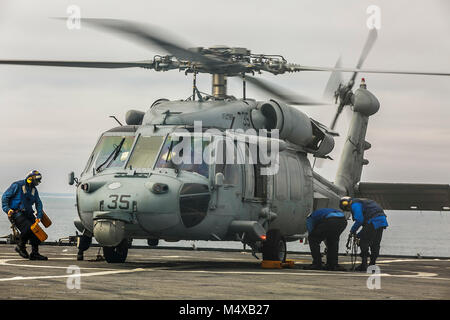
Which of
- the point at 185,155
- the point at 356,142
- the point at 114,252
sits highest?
the point at 185,155

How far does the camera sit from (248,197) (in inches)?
707

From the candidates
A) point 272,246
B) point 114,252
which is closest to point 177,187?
point 114,252

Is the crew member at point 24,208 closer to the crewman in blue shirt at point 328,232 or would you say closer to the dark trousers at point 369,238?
the crewman in blue shirt at point 328,232

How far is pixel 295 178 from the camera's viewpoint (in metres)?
20.2

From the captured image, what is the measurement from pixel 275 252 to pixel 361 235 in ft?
6.12

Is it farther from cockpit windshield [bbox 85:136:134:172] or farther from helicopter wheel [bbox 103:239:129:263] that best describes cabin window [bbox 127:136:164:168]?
helicopter wheel [bbox 103:239:129:263]

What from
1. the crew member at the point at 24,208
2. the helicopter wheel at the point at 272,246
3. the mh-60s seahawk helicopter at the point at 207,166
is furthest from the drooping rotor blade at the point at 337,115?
the crew member at the point at 24,208

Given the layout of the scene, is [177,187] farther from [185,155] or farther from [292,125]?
[292,125]

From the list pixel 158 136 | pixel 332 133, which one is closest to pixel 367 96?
pixel 332 133

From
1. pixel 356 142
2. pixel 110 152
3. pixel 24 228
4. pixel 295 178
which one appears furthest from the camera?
pixel 356 142

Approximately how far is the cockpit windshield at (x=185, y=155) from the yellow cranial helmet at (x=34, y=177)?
351 centimetres

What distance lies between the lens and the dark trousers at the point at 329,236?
59.5ft

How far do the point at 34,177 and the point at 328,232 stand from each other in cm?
645
